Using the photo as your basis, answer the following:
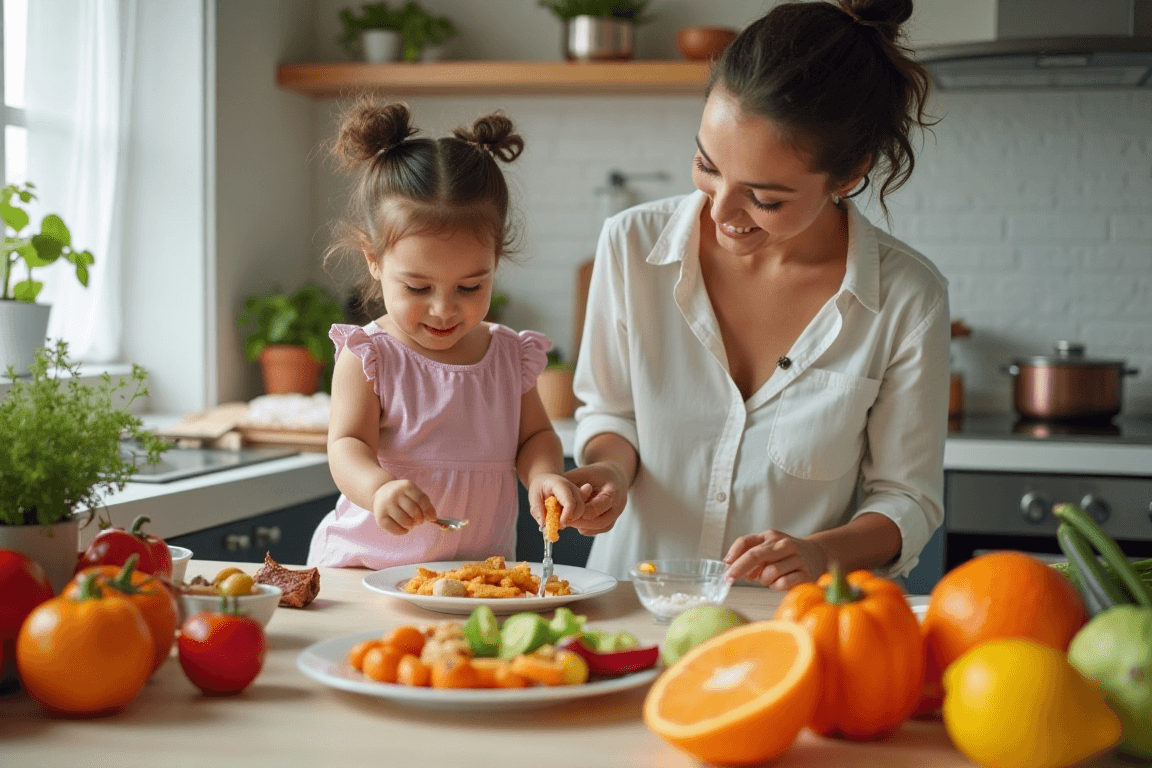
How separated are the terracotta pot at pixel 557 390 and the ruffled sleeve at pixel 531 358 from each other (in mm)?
1437

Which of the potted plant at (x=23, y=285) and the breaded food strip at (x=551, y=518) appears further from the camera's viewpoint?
the potted plant at (x=23, y=285)

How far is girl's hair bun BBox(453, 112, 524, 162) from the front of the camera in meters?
1.69

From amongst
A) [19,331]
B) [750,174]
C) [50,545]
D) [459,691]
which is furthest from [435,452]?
[19,331]

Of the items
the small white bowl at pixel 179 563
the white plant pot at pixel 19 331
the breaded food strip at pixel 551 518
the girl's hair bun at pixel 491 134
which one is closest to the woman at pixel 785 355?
the breaded food strip at pixel 551 518

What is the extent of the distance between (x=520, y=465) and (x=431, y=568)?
360mm

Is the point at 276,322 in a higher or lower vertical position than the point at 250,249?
lower

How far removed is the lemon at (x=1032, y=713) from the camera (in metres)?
0.74

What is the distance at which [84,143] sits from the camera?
3.03 meters

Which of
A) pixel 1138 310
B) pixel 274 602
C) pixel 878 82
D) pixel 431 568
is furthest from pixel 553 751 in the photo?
pixel 1138 310

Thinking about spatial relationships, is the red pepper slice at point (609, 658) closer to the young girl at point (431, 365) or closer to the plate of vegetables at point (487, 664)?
the plate of vegetables at point (487, 664)

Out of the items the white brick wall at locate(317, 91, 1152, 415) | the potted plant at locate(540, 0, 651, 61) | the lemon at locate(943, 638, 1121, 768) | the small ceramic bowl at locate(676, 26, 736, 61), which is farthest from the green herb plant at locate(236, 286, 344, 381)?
the lemon at locate(943, 638, 1121, 768)

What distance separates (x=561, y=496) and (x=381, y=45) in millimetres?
2502

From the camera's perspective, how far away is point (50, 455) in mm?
926

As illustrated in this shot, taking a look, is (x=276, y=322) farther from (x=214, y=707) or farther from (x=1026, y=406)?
(x=214, y=707)
